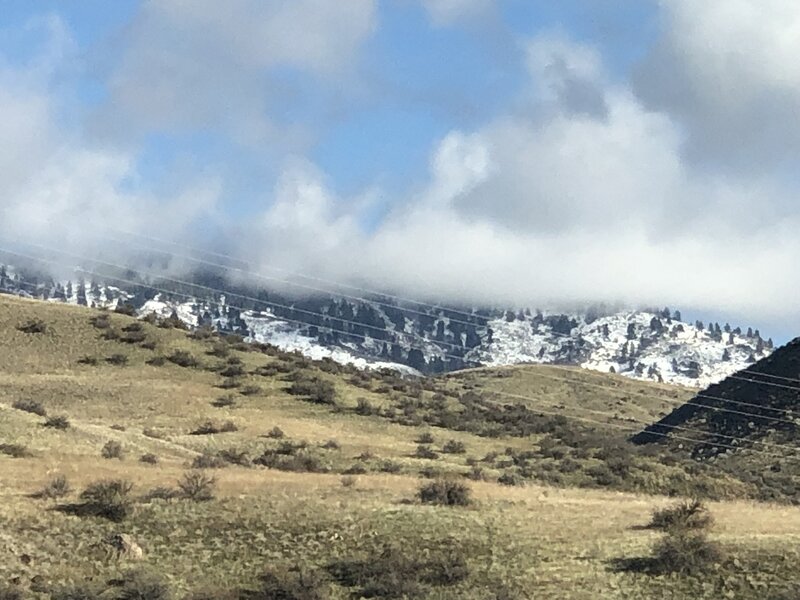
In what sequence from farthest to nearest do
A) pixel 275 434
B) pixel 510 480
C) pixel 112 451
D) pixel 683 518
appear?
pixel 275 434 < pixel 510 480 < pixel 112 451 < pixel 683 518

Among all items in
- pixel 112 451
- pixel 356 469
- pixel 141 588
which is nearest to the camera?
pixel 141 588

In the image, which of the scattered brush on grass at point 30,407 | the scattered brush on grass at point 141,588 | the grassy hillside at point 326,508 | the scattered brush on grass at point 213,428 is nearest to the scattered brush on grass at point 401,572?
the grassy hillside at point 326,508

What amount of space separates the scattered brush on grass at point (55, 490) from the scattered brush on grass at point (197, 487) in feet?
11.9

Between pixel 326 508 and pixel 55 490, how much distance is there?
8898mm

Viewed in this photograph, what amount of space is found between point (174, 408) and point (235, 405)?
4312mm

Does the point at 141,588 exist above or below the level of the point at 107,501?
below

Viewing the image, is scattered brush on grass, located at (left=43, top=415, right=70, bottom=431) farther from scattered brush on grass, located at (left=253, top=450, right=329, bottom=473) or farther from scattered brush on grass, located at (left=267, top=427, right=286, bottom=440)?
scattered brush on grass, located at (left=267, top=427, right=286, bottom=440)

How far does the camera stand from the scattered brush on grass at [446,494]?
34.8 meters

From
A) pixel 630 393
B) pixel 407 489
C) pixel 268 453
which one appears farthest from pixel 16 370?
pixel 630 393

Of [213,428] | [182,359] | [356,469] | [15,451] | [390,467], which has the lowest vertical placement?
[15,451]

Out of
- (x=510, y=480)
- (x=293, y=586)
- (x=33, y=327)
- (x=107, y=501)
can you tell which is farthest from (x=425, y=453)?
(x=33, y=327)

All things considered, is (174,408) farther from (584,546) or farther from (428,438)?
(584,546)

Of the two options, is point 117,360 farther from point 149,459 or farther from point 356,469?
point 356,469

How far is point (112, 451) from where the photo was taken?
160 feet
